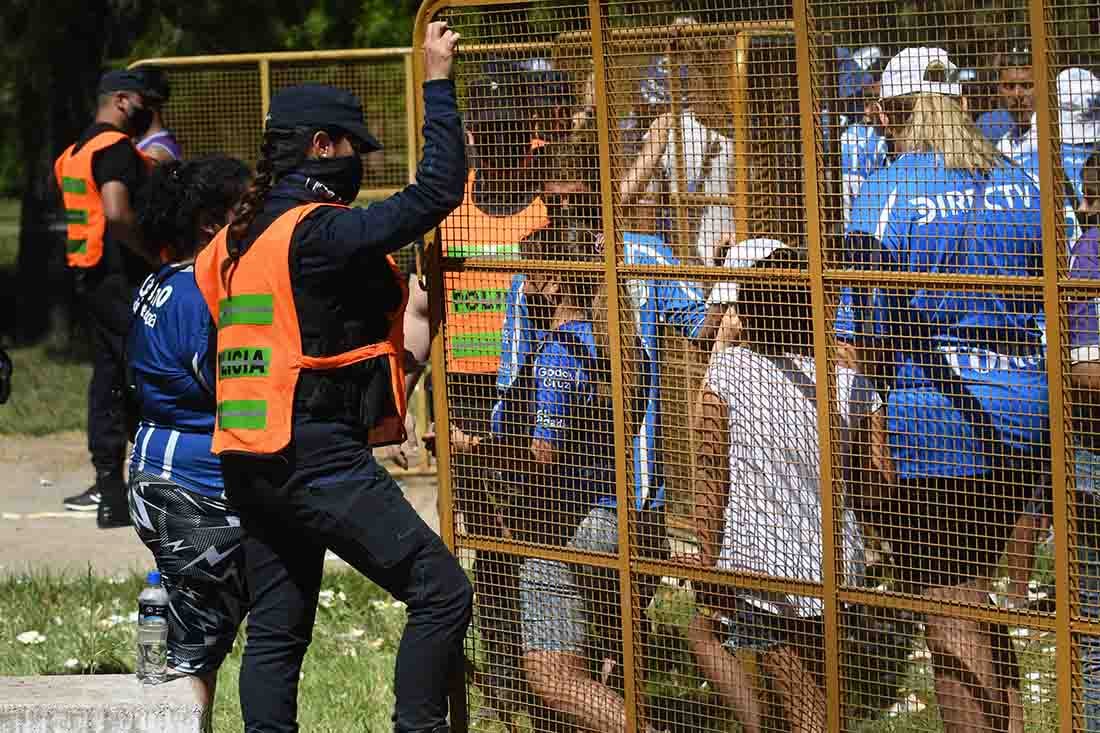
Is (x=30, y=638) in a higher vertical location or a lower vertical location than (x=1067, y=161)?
lower

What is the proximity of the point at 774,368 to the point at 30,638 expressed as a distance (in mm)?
3620

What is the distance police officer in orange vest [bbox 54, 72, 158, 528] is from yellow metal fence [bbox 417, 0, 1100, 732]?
10.9 ft

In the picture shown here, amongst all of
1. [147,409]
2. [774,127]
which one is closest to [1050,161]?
[774,127]

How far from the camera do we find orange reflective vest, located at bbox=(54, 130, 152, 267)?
7906 mm

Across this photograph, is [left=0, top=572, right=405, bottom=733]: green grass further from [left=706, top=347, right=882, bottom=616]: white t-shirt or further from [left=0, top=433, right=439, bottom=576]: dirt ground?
[left=706, top=347, right=882, bottom=616]: white t-shirt

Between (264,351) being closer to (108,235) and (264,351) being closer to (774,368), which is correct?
(774,368)

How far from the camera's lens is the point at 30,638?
6.37m

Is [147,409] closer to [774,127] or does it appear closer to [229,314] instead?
[229,314]

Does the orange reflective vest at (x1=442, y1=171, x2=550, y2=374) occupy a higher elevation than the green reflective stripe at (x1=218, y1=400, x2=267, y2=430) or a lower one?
higher

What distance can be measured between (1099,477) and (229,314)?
220 cm

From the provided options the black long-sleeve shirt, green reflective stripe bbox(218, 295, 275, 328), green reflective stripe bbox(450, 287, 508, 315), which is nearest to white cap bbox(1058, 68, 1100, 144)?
the black long-sleeve shirt

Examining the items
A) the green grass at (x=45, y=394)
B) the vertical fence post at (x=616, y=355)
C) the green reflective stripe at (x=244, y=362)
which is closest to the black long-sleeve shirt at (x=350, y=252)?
the green reflective stripe at (x=244, y=362)

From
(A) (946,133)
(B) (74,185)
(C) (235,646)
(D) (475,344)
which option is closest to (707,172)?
(D) (475,344)

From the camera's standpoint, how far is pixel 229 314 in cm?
411
